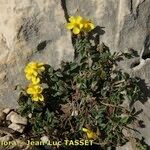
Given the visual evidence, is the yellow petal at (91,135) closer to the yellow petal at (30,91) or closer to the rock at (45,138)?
the rock at (45,138)

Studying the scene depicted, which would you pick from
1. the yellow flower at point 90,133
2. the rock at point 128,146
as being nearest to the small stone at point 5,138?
the yellow flower at point 90,133

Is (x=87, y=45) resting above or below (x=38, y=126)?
above

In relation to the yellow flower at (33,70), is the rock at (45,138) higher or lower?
lower

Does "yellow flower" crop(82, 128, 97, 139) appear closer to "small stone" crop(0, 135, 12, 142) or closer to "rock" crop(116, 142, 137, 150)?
"rock" crop(116, 142, 137, 150)

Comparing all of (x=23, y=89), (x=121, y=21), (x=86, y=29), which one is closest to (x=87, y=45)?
(x=86, y=29)

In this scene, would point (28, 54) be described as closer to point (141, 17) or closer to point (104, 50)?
point (104, 50)

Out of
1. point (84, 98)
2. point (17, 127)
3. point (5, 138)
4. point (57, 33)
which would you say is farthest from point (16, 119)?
point (57, 33)

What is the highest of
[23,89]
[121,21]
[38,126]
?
[121,21]
